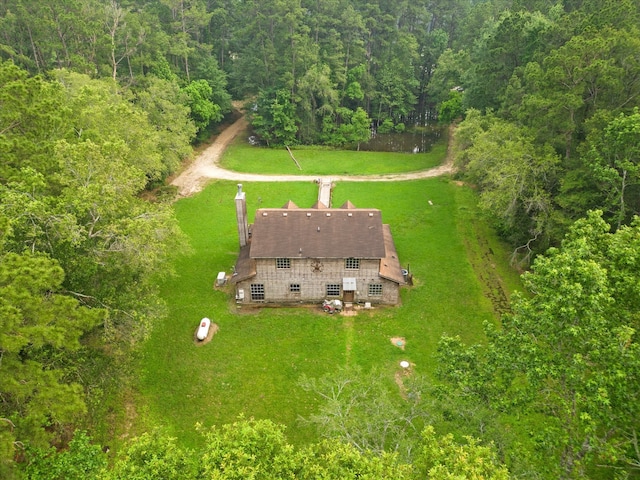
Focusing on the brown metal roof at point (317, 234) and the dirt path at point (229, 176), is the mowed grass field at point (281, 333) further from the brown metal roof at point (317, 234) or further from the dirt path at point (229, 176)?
the dirt path at point (229, 176)

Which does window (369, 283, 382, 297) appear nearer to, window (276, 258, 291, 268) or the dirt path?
window (276, 258, 291, 268)

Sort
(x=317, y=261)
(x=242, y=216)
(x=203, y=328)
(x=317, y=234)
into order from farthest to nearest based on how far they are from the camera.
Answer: (x=242, y=216)
(x=317, y=234)
(x=317, y=261)
(x=203, y=328)

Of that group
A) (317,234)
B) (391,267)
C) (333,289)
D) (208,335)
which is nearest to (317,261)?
(317,234)

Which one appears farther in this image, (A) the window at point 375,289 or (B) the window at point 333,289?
(B) the window at point 333,289

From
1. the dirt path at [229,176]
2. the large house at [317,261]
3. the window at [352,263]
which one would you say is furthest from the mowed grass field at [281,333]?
the dirt path at [229,176]

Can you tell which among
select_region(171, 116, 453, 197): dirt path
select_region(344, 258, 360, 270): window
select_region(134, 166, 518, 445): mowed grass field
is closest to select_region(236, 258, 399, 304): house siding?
select_region(344, 258, 360, 270): window

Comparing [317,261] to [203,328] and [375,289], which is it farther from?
[203,328]
